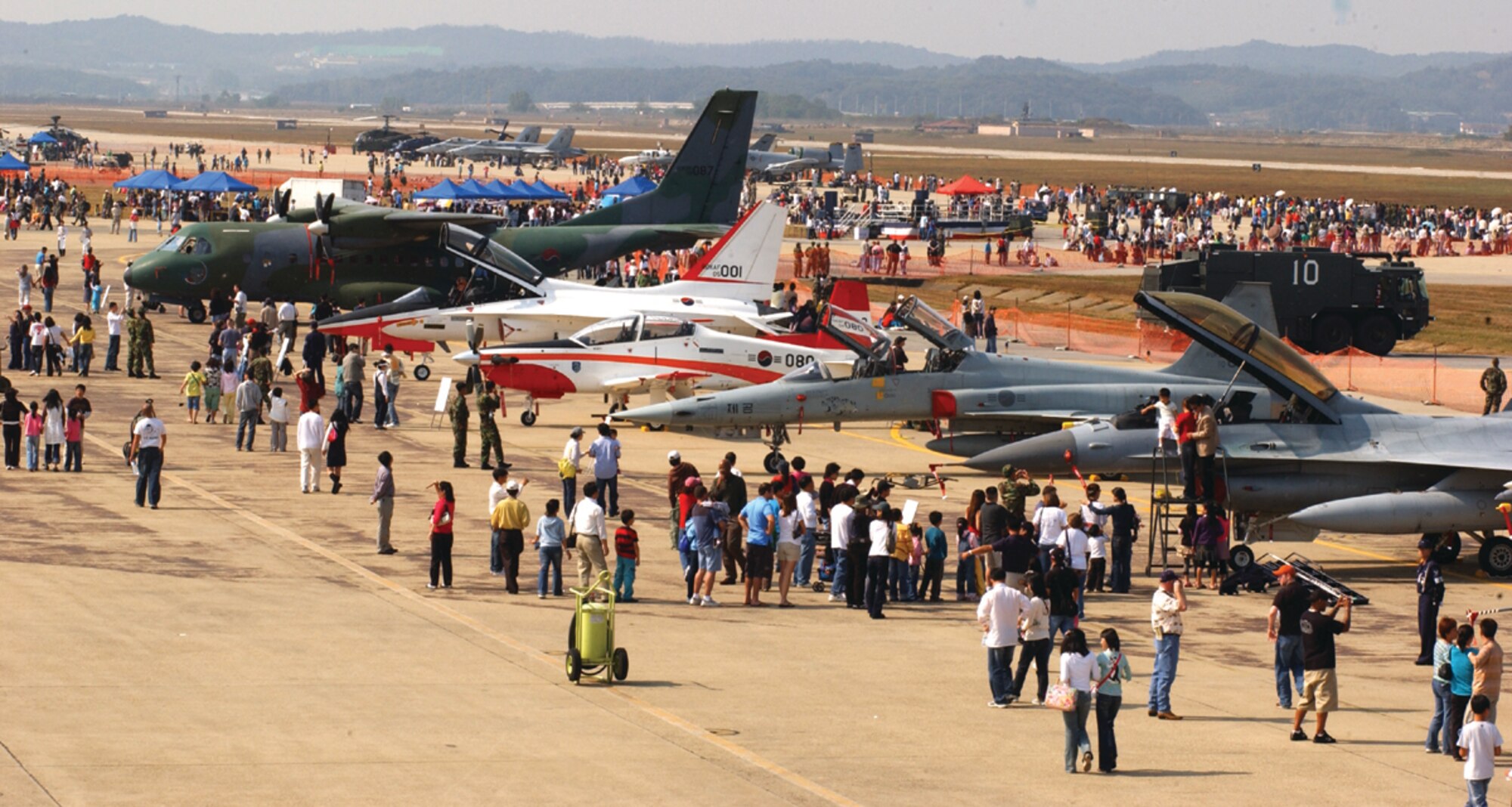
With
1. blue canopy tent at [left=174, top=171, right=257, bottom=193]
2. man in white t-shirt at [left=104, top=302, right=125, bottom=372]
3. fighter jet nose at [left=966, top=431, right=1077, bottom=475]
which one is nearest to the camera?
fighter jet nose at [left=966, top=431, right=1077, bottom=475]

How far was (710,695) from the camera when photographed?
16.1m

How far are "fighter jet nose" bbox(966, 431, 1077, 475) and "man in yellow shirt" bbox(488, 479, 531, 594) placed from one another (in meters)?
7.25

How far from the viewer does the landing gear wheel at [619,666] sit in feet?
53.5

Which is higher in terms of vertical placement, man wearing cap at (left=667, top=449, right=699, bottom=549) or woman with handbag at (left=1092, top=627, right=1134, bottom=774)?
man wearing cap at (left=667, top=449, right=699, bottom=549)

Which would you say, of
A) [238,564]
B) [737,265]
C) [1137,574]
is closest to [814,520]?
[1137,574]

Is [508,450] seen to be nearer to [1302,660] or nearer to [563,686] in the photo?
[563,686]

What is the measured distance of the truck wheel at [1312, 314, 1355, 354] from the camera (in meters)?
44.8

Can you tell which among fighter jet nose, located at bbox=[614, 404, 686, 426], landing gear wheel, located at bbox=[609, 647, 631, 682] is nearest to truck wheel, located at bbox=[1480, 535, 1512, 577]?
fighter jet nose, located at bbox=[614, 404, 686, 426]

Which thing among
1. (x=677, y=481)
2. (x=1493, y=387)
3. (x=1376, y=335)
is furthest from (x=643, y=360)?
(x=1376, y=335)

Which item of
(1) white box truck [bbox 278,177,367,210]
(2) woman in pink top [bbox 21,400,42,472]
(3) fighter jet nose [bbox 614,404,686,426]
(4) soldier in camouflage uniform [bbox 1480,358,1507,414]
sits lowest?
(2) woman in pink top [bbox 21,400,42,472]

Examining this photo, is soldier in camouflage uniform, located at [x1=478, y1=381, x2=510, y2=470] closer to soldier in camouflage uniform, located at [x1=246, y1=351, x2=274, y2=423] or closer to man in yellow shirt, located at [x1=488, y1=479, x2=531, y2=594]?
soldier in camouflage uniform, located at [x1=246, y1=351, x2=274, y2=423]

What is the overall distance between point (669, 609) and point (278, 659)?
459 cm

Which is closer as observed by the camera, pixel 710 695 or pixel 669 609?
pixel 710 695

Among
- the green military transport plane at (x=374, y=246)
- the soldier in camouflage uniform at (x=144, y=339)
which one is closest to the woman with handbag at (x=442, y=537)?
the soldier in camouflage uniform at (x=144, y=339)
